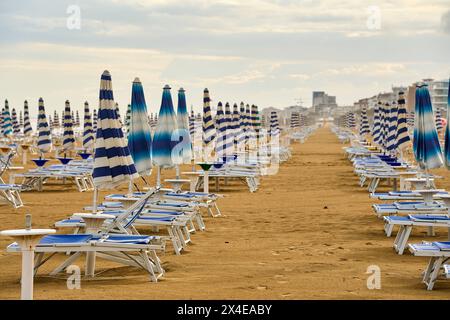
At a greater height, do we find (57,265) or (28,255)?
(28,255)

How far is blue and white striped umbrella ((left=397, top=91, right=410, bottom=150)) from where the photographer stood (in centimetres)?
1614

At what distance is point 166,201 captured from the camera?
1138 centimetres

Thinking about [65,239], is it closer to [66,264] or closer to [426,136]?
[66,264]

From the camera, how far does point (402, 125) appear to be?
16422mm

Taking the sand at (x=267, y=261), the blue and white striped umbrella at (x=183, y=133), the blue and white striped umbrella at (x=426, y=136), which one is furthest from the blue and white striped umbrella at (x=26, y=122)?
the blue and white striped umbrella at (x=426, y=136)

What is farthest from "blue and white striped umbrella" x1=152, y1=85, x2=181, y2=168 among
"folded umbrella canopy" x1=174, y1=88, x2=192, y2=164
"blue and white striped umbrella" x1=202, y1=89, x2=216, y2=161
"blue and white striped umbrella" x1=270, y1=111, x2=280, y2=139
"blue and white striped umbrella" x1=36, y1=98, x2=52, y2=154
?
"blue and white striped umbrella" x1=270, y1=111, x2=280, y2=139

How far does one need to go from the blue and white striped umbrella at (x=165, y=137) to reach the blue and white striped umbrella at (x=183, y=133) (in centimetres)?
26

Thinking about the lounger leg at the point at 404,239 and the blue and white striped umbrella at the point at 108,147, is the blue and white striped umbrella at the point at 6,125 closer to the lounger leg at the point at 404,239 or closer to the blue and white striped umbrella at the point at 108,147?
the blue and white striped umbrella at the point at 108,147

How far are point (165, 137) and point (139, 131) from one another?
73.9 inches

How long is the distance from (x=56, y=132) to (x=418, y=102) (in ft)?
150

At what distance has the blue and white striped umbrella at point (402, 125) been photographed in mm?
16139

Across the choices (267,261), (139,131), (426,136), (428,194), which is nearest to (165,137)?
(139,131)
